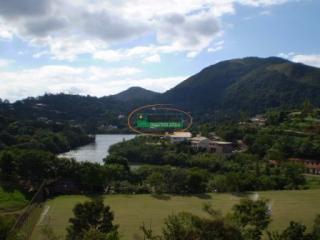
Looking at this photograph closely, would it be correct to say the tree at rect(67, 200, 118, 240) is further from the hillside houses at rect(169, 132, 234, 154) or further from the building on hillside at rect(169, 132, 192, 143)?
the building on hillside at rect(169, 132, 192, 143)

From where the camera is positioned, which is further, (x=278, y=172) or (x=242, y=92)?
(x=242, y=92)

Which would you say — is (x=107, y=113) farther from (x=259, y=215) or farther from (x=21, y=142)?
(x=259, y=215)

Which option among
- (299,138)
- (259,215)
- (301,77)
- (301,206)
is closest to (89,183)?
(301,206)

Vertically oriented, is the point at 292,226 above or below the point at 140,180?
above

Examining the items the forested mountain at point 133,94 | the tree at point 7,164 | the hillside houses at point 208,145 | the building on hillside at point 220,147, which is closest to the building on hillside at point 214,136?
the hillside houses at point 208,145

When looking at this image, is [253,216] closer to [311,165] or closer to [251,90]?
[311,165]

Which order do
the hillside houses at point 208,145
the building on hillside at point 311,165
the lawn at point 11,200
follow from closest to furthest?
the lawn at point 11,200, the building on hillside at point 311,165, the hillside houses at point 208,145

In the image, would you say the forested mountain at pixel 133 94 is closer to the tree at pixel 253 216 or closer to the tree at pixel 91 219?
the tree at pixel 91 219
